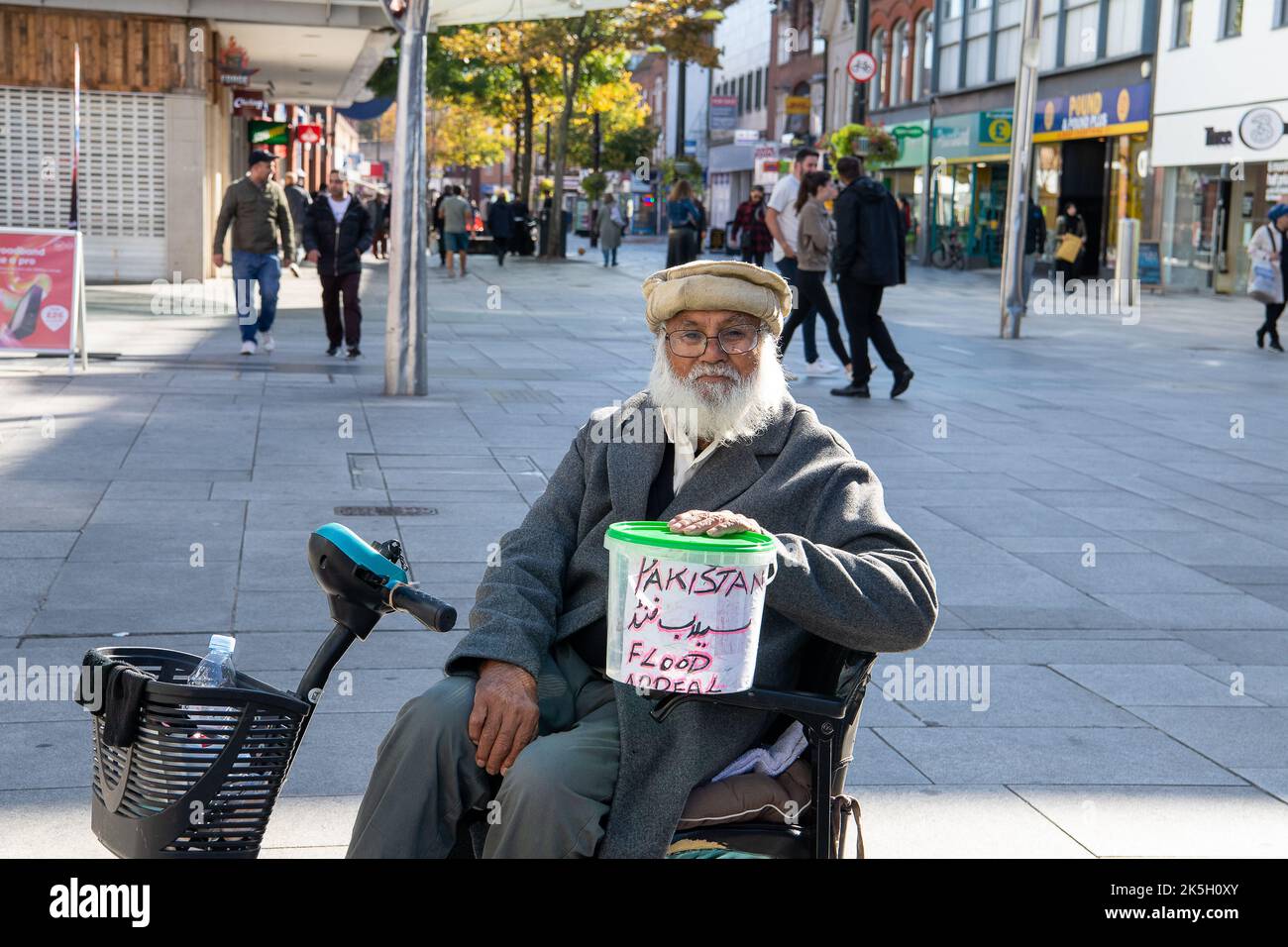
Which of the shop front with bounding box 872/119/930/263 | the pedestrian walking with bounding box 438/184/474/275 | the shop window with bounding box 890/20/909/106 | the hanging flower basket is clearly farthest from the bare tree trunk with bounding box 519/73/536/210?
the shop window with bounding box 890/20/909/106

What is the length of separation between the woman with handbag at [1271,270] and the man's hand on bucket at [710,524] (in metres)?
17.3

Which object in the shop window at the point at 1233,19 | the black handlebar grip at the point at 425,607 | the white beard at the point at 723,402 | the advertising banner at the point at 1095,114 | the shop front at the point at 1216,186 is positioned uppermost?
the shop window at the point at 1233,19

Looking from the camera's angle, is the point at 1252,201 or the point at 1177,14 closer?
the point at 1252,201

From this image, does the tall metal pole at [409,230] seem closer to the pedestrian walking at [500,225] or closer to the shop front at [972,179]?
the pedestrian walking at [500,225]

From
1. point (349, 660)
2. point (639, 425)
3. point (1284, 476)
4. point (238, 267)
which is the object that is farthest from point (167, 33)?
point (639, 425)

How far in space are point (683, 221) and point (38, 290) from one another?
47.8ft

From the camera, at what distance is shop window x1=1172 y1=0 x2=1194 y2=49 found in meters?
33.2

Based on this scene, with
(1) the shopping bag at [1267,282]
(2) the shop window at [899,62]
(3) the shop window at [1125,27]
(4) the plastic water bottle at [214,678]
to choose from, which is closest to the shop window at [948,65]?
(2) the shop window at [899,62]

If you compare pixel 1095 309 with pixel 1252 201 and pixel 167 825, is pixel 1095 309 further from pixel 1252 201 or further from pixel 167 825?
pixel 167 825

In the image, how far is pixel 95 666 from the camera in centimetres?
241

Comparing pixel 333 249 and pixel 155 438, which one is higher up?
pixel 333 249

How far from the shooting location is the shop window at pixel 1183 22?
3322cm

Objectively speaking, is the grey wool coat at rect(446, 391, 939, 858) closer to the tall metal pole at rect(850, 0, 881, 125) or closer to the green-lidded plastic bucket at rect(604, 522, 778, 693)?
the green-lidded plastic bucket at rect(604, 522, 778, 693)

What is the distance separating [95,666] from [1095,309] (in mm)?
25601
